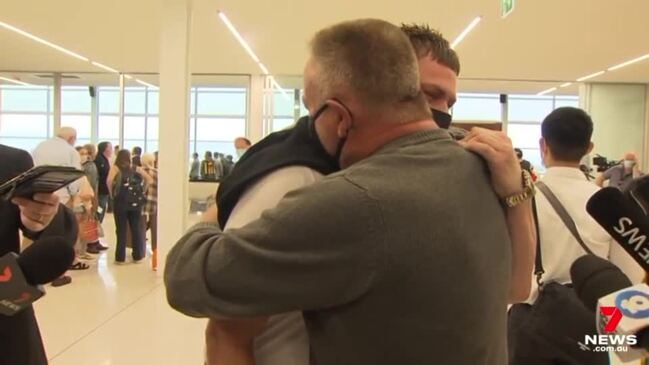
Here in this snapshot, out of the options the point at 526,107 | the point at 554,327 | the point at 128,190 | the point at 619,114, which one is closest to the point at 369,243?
the point at 554,327

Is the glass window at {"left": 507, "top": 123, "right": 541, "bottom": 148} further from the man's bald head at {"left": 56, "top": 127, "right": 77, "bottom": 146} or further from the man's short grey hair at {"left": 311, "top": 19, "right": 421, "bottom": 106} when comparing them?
the man's short grey hair at {"left": 311, "top": 19, "right": 421, "bottom": 106}

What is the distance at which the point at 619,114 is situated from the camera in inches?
513

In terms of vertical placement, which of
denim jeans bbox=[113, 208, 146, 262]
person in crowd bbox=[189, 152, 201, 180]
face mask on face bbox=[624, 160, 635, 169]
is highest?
face mask on face bbox=[624, 160, 635, 169]

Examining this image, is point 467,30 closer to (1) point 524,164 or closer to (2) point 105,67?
(1) point 524,164

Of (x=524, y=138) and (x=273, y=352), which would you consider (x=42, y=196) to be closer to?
(x=273, y=352)

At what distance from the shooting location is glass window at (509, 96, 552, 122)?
16039mm

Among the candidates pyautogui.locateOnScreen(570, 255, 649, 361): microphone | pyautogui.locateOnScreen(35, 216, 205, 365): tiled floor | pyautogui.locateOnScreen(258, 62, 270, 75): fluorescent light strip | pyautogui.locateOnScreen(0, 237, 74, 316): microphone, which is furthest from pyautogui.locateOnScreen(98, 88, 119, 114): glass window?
pyautogui.locateOnScreen(570, 255, 649, 361): microphone

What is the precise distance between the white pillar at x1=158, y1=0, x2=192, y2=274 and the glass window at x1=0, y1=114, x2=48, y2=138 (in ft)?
39.8

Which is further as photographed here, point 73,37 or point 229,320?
point 73,37

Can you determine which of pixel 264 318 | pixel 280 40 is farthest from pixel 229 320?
pixel 280 40

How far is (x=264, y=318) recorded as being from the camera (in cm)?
89

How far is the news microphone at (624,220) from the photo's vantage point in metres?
0.75

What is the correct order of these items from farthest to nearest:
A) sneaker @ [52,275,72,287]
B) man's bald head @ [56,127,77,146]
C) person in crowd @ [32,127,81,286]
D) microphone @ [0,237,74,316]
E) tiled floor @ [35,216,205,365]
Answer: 1. man's bald head @ [56,127,77,146]
2. person in crowd @ [32,127,81,286]
3. sneaker @ [52,275,72,287]
4. tiled floor @ [35,216,205,365]
5. microphone @ [0,237,74,316]

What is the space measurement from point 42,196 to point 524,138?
16452 millimetres
